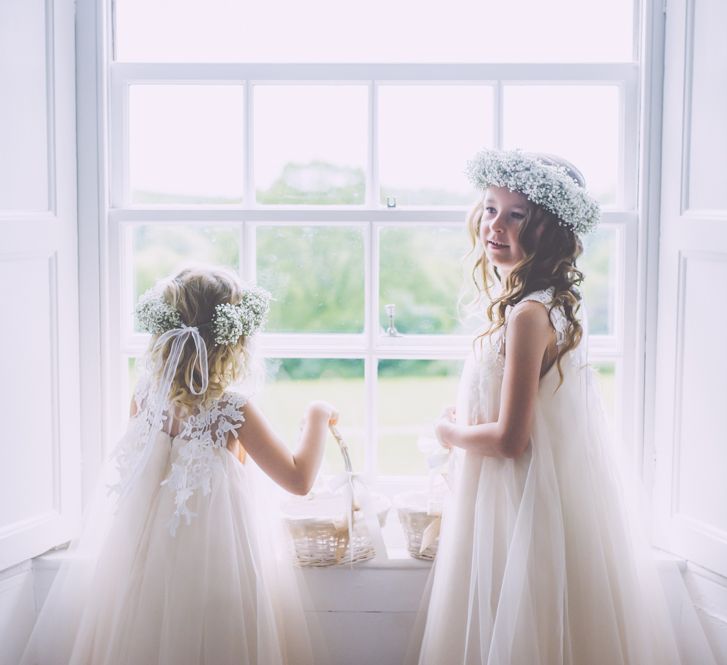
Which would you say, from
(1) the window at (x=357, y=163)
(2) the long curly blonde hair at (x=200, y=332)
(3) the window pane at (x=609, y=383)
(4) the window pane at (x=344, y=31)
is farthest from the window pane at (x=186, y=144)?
(3) the window pane at (x=609, y=383)

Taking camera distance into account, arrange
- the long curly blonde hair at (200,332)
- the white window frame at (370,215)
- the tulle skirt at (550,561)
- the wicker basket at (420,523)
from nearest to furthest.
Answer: the tulle skirt at (550,561) < the long curly blonde hair at (200,332) < the wicker basket at (420,523) < the white window frame at (370,215)

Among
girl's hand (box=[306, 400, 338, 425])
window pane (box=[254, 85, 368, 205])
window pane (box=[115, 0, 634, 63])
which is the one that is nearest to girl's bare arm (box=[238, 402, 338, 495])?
girl's hand (box=[306, 400, 338, 425])

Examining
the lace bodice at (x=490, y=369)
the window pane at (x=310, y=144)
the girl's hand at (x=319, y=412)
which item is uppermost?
the window pane at (x=310, y=144)

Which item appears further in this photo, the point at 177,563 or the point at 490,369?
the point at 490,369

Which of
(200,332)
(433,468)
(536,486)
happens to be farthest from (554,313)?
(200,332)

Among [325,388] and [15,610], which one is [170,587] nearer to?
[15,610]

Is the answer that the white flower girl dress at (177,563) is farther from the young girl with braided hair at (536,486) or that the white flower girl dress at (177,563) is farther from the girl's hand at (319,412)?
the young girl with braided hair at (536,486)

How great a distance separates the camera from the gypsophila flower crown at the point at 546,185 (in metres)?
2.07

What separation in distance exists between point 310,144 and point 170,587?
4.31ft

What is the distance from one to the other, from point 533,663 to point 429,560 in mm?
498

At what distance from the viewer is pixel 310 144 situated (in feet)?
8.37

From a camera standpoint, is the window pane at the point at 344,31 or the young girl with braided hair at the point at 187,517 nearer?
the young girl with braided hair at the point at 187,517

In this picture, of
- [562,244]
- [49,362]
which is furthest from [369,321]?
[49,362]

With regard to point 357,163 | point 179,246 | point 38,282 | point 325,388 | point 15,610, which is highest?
point 357,163
